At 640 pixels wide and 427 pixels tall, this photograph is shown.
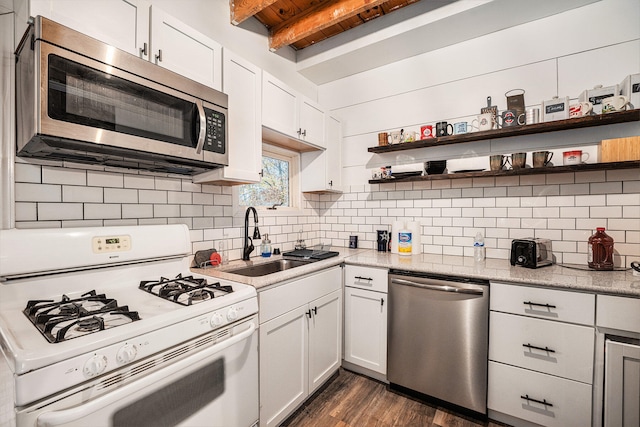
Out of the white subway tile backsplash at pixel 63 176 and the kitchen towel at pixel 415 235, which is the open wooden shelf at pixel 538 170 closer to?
the kitchen towel at pixel 415 235

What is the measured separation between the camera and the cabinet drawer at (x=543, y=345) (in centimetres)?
150

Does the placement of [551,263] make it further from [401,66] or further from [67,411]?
[67,411]

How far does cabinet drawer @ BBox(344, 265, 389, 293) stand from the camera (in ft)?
6.84

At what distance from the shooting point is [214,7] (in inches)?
82.7

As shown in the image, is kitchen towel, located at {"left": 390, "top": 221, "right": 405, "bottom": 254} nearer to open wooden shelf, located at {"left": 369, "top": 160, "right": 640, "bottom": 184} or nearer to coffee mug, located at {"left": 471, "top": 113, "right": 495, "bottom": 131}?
open wooden shelf, located at {"left": 369, "top": 160, "right": 640, "bottom": 184}

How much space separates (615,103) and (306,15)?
2201mm

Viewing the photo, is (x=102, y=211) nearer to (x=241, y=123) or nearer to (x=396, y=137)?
(x=241, y=123)

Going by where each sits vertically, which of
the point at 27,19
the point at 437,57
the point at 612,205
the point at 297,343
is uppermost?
the point at 437,57

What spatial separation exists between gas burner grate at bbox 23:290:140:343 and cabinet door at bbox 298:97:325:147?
5.83 feet

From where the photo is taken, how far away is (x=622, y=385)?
1.41m

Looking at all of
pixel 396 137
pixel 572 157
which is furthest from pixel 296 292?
pixel 572 157

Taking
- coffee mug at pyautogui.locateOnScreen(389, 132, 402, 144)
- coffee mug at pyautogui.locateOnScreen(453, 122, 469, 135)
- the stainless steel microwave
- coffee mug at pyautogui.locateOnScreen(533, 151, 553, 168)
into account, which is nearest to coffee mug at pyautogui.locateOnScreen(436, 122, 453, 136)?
coffee mug at pyautogui.locateOnScreen(453, 122, 469, 135)

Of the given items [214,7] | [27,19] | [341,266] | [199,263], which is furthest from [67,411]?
[214,7]

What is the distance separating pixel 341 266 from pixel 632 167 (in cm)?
191
